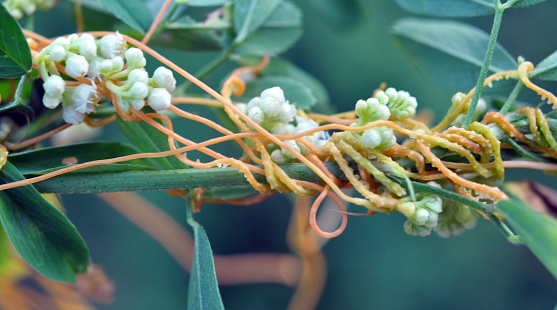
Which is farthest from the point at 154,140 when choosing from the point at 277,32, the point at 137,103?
the point at 277,32

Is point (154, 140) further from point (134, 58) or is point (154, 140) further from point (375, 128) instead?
point (375, 128)

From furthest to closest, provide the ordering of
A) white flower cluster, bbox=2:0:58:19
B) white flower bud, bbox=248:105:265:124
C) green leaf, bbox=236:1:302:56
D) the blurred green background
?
the blurred green background < green leaf, bbox=236:1:302:56 < white flower cluster, bbox=2:0:58:19 < white flower bud, bbox=248:105:265:124

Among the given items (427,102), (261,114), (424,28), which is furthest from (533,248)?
(427,102)

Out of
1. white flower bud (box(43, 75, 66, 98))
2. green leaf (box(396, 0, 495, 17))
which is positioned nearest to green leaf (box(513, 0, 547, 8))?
green leaf (box(396, 0, 495, 17))

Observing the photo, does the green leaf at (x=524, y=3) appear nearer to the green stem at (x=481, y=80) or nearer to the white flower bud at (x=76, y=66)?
the green stem at (x=481, y=80)

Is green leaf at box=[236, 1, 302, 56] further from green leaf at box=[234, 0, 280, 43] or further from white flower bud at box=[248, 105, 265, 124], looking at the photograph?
white flower bud at box=[248, 105, 265, 124]

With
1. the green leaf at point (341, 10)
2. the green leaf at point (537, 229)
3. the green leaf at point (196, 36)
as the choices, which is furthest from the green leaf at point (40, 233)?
the green leaf at point (341, 10)
